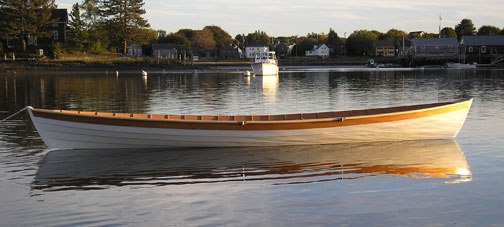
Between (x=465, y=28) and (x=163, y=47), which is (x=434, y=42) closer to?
(x=465, y=28)

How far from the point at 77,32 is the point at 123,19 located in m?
12.7

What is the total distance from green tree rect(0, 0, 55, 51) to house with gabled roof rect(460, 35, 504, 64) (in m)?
94.5

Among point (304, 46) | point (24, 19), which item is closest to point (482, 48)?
point (304, 46)

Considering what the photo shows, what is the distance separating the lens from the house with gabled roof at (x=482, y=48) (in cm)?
12369

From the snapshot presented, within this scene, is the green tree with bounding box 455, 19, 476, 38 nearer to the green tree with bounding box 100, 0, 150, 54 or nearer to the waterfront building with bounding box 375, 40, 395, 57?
the waterfront building with bounding box 375, 40, 395, 57

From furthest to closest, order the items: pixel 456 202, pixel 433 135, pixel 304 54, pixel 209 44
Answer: pixel 304 54 → pixel 209 44 → pixel 433 135 → pixel 456 202

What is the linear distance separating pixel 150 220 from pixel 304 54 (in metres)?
184

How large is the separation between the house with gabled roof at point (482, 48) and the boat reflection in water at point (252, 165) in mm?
116585

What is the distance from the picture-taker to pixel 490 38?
125250 mm

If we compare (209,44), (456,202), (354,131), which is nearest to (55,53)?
(209,44)

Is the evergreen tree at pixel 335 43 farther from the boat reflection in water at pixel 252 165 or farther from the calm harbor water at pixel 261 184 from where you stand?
the boat reflection in water at pixel 252 165

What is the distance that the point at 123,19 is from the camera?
372 feet

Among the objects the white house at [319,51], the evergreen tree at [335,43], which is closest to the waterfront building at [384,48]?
the evergreen tree at [335,43]

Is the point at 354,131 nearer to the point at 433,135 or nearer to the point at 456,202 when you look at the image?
the point at 433,135
